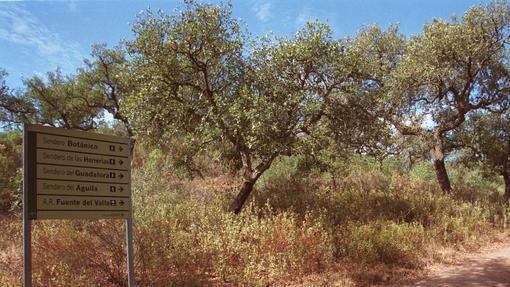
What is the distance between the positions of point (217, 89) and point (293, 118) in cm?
247

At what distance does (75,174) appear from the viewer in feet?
16.1

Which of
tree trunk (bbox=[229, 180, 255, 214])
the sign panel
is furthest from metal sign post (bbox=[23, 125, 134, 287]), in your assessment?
tree trunk (bbox=[229, 180, 255, 214])

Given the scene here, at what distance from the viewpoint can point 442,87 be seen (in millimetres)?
17234

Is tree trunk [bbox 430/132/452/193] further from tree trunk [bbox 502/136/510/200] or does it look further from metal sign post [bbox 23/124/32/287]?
metal sign post [bbox 23/124/32/287]

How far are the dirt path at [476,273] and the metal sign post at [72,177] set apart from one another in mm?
5914

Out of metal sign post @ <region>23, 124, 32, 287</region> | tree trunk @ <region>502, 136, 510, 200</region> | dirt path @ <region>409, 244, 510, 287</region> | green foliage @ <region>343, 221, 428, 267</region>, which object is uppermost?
tree trunk @ <region>502, 136, 510, 200</region>

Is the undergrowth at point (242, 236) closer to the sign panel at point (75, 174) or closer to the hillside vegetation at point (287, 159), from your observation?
the hillside vegetation at point (287, 159)

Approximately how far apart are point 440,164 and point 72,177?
15.9m

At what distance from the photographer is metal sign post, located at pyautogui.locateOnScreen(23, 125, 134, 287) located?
14.9 feet

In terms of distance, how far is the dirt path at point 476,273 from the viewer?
8.42m

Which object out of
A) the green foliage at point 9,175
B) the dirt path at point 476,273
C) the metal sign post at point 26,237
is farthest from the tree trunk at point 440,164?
the metal sign post at point 26,237

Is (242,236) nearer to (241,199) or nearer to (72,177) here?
(241,199)

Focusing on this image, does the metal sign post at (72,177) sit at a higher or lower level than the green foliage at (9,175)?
lower

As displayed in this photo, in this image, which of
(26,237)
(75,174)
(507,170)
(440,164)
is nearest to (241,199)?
(75,174)
